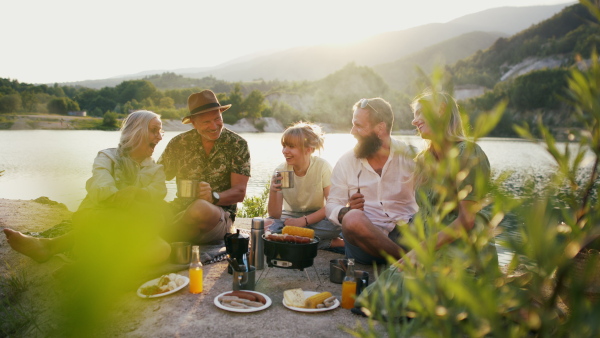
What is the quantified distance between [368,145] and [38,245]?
3393 mm

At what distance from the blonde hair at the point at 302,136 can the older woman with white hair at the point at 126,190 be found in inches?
54.9

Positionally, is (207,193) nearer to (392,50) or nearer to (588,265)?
(588,265)

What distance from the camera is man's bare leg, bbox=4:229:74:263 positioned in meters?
4.06

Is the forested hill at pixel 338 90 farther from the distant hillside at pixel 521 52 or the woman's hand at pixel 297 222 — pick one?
the woman's hand at pixel 297 222

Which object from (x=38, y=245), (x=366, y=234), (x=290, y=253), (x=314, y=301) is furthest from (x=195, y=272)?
(x=38, y=245)

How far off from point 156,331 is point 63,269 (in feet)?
4.73

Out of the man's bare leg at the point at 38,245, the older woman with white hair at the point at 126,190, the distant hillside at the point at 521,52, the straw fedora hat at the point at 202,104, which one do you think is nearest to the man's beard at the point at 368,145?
the straw fedora hat at the point at 202,104

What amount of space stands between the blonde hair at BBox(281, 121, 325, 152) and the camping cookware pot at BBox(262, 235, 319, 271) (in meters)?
1.45

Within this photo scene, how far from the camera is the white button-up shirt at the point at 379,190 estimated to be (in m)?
4.23

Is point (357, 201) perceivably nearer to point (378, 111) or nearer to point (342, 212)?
point (342, 212)

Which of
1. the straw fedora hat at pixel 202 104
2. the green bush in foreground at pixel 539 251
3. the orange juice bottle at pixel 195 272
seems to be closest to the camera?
the green bush in foreground at pixel 539 251

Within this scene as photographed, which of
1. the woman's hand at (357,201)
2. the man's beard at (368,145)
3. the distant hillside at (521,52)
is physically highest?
the distant hillside at (521,52)

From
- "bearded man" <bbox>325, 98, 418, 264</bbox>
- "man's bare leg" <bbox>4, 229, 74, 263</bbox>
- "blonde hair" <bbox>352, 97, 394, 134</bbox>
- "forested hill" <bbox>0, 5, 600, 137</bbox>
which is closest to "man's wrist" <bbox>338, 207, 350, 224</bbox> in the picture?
"bearded man" <bbox>325, 98, 418, 264</bbox>

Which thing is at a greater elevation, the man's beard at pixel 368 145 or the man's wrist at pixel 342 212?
the man's beard at pixel 368 145
